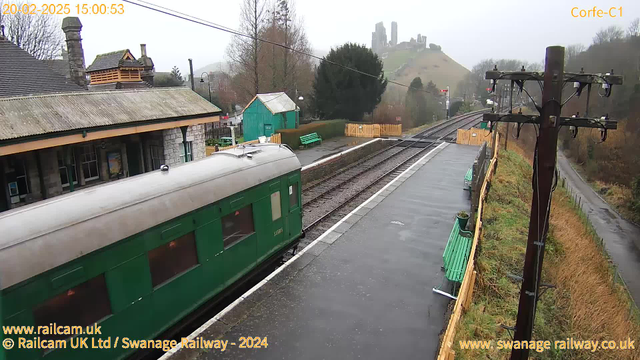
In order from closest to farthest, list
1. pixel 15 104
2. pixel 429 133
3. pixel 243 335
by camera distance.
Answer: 1. pixel 243 335
2. pixel 15 104
3. pixel 429 133

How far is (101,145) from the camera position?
1416 centimetres

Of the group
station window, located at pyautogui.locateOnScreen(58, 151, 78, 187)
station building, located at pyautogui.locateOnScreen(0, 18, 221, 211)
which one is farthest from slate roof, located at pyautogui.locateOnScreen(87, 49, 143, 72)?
station window, located at pyautogui.locateOnScreen(58, 151, 78, 187)

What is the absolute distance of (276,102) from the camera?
3038 cm

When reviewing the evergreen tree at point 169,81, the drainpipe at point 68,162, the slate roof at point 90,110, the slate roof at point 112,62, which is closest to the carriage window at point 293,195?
the slate roof at point 90,110

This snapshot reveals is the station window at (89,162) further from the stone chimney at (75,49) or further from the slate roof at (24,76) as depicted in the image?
the stone chimney at (75,49)

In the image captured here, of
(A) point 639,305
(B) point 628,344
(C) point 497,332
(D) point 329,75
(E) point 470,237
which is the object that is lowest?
(A) point 639,305

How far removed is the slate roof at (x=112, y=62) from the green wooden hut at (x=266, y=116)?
10.5 metres

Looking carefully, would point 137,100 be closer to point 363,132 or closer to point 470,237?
point 470,237

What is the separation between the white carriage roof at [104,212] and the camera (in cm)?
471

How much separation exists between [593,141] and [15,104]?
4336cm

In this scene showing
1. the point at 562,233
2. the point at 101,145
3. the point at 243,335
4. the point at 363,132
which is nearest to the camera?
the point at 243,335

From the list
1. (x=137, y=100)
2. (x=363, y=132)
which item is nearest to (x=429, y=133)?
(x=363, y=132)

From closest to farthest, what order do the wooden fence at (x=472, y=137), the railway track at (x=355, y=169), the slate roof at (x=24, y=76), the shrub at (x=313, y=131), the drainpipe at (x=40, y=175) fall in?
1. the drainpipe at (x=40, y=175)
2. the slate roof at (x=24, y=76)
3. the railway track at (x=355, y=169)
4. the shrub at (x=313, y=131)
5. the wooden fence at (x=472, y=137)

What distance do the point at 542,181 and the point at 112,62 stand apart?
794 inches
